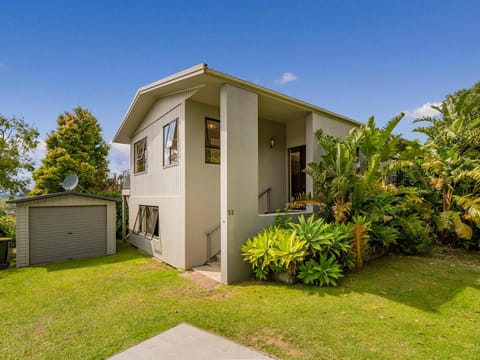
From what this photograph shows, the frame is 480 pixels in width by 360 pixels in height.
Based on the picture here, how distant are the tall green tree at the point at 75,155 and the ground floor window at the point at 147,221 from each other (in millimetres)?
8662

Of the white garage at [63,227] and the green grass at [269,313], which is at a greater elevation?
the white garage at [63,227]

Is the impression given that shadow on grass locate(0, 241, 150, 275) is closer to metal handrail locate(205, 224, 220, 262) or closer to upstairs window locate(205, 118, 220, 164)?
metal handrail locate(205, 224, 220, 262)

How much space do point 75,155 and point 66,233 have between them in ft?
41.1

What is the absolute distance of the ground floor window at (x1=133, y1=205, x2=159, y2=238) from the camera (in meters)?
9.75

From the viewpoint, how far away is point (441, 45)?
33.8 ft

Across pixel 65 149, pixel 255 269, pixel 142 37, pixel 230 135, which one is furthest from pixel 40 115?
pixel 255 269

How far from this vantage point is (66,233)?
30.2 ft

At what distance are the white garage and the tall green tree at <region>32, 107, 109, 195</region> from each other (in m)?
9.28

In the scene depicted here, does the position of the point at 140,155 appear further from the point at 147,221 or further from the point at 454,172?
the point at 454,172

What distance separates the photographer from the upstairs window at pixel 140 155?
10984 mm

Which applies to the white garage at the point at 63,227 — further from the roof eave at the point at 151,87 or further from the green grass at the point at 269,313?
the roof eave at the point at 151,87

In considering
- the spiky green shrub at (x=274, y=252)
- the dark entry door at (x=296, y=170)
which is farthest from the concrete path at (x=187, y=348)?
the dark entry door at (x=296, y=170)

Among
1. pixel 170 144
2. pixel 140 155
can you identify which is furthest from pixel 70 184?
pixel 170 144

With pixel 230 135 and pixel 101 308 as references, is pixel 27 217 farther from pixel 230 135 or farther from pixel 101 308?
pixel 230 135
